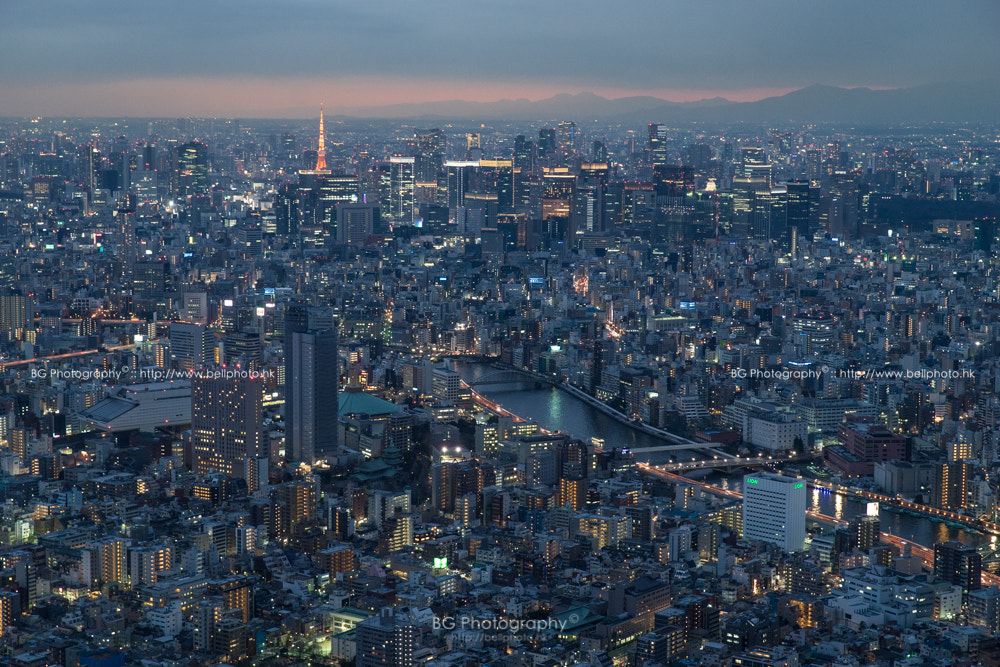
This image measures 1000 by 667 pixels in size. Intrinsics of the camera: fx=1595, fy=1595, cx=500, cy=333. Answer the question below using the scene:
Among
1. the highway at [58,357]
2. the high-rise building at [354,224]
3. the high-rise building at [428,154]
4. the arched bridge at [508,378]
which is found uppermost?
the high-rise building at [428,154]

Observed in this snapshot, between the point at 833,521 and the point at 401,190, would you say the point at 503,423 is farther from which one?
the point at 401,190

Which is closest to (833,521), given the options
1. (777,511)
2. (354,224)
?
(777,511)

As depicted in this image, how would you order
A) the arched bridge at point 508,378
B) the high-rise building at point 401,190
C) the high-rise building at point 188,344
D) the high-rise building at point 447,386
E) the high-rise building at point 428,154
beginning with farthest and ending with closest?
the high-rise building at point 428,154 < the high-rise building at point 401,190 < the arched bridge at point 508,378 < the high-rise building at point 188,344 < the high-rise building at point 447,386

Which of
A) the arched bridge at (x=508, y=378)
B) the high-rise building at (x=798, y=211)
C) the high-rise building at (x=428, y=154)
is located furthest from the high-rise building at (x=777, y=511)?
the high-rise building at (x=428, y=154)

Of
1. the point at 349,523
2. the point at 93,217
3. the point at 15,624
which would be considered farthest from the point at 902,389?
the point at 93,217

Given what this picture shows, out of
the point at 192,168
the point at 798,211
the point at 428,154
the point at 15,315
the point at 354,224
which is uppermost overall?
the point at 428,154

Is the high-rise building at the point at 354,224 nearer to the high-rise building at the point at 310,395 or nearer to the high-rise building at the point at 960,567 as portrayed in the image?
the high-rise building at the point at 310,395

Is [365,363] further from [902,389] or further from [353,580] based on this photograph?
[353,580]
